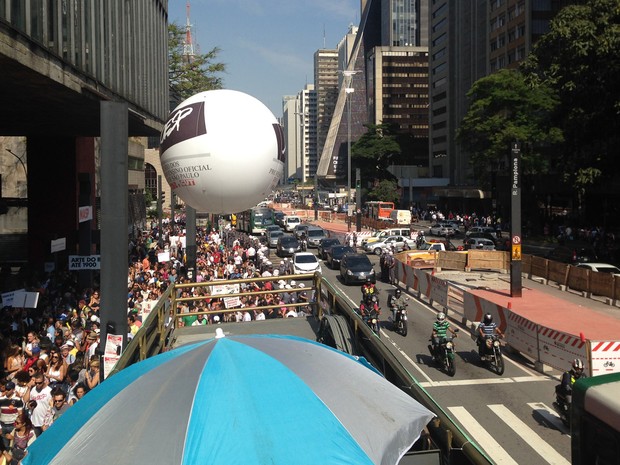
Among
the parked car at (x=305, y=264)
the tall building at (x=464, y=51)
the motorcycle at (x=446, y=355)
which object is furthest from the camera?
the tall building at (x=464, y=51)

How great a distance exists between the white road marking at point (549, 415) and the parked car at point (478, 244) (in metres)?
29.9

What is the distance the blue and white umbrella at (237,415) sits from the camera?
3141 millimetres

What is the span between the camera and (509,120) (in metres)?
49.8

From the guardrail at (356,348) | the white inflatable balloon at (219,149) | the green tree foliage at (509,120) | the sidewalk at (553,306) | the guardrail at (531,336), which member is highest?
the green tree foliage at (509,120)

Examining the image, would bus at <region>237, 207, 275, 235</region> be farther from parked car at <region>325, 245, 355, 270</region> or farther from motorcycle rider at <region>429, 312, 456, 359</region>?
motorcycle rider at <region>429, 312, 456, 359</region>

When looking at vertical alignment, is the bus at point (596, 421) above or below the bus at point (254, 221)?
below

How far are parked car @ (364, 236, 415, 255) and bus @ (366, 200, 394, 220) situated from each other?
32089mm

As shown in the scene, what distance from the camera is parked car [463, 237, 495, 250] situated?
43094 millimetres

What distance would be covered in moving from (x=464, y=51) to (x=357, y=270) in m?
67.7

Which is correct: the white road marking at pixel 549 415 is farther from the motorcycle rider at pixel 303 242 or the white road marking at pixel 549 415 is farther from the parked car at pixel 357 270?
the motorcycle rider at pixel 303 242

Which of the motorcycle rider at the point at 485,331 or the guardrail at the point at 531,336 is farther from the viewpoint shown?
the motorcycle rider at the point at 485,331

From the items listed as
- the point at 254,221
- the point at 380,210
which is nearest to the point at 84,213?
the point at 254,221

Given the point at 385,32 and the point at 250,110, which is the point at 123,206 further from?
the point at 385,32

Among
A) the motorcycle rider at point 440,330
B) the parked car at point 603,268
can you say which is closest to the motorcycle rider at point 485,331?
the motorcycle rider at point 440,330
